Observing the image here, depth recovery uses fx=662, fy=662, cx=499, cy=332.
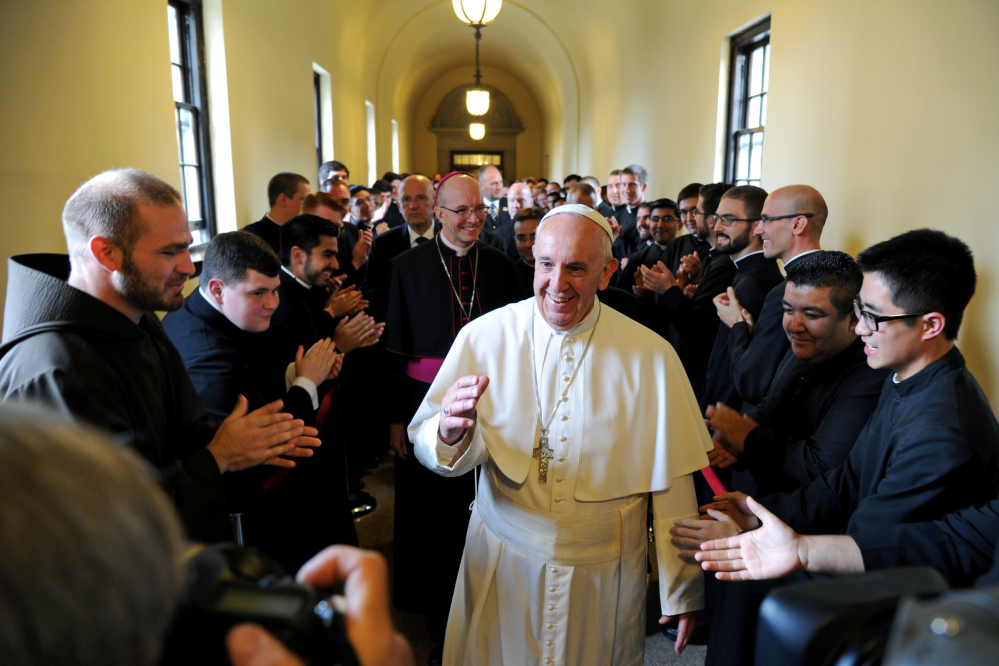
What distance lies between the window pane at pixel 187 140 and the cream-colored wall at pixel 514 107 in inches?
789

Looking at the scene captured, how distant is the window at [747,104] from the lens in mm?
6367

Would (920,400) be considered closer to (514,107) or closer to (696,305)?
(696,305)

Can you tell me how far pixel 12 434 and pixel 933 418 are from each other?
1.86 m

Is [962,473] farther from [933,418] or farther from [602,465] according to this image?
[602,465]

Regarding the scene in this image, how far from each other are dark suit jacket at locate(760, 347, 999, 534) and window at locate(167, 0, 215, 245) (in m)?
4.96

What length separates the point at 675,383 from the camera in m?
2.19

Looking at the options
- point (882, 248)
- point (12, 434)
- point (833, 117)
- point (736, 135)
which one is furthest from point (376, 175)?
point (12, 434)

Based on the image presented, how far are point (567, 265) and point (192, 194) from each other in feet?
14.7

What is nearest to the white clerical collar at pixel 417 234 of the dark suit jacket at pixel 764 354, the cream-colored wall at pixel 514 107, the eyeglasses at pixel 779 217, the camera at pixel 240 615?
the eyeglasses at pixel 779 217

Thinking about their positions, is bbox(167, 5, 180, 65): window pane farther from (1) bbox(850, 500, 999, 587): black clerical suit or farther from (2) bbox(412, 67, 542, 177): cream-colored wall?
(2) bbox(412, 67, 542, 177): cream-colored wall

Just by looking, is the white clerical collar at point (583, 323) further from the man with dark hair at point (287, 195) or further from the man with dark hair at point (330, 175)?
the man with dark hair at point (330, 175)

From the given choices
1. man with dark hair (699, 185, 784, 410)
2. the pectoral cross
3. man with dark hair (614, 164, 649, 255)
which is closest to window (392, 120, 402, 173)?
man with dark hair (614, 164, 649, 255)

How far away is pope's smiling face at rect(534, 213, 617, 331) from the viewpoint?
2.09m

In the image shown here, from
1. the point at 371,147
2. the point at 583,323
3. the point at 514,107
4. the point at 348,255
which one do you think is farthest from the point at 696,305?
the point at 514,107
